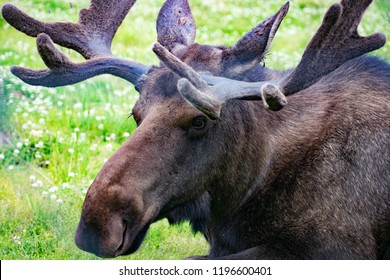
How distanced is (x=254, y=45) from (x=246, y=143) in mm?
582

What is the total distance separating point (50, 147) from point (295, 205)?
331cm

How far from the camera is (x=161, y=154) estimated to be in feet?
16.9

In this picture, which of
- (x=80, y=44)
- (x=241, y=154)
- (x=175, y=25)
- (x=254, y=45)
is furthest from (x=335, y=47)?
(x=80, y=44)

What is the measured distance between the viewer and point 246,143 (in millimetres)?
5512

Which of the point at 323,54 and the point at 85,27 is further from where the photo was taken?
the point at 85,27

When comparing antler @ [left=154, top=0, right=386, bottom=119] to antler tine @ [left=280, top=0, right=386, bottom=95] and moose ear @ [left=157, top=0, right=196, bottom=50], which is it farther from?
moose ear @ [left=157, top=0, right=196, bottom=50]

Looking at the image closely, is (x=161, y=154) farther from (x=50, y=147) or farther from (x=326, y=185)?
(x=50, y=147)

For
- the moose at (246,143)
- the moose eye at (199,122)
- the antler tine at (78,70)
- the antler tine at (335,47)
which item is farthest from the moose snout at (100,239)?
the antler tine at (335,47)

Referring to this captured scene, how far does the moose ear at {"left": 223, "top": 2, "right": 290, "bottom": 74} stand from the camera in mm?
5328

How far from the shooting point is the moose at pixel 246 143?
199 inches

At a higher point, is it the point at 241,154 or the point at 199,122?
the point at 199,122

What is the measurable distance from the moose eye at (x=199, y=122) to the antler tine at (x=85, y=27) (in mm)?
1043

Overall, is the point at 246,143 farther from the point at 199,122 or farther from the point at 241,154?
the point at 199,122

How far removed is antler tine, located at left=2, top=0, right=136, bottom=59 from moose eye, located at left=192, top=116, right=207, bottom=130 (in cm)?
104
